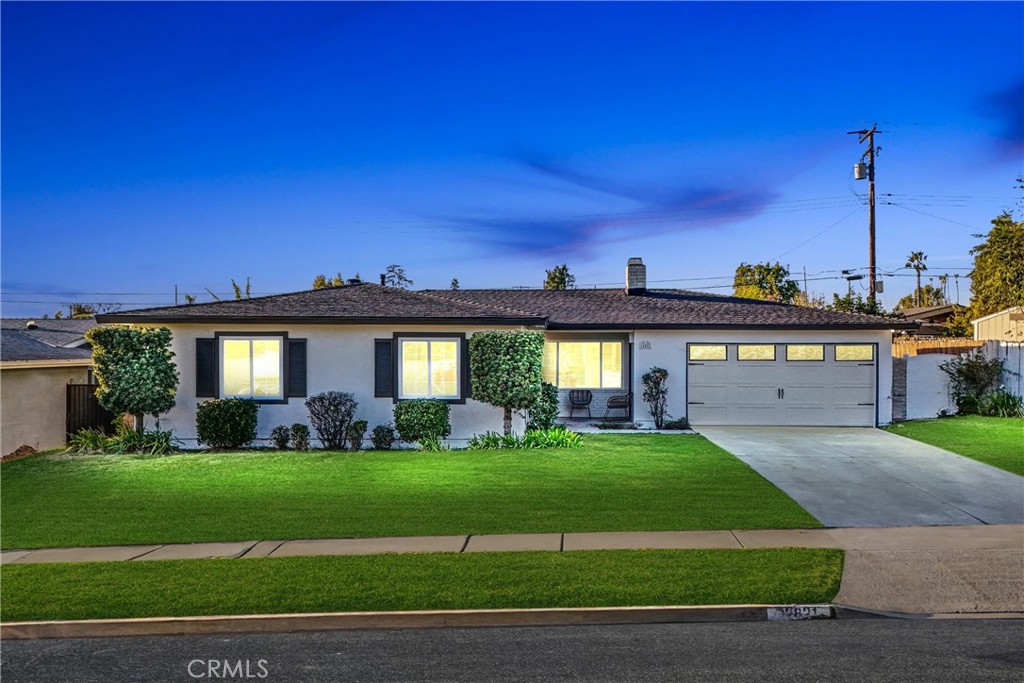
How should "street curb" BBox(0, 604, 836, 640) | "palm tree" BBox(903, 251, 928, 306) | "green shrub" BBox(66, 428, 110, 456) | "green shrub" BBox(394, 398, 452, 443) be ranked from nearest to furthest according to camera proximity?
1. "street curb" BBox(0, 604, 836, 640)
2. "green shrub" BBox(394, 398, 452, 443)
3. "green shrub" BBox(66, 428, 110, 456)
4. "palm tree" BBox(903, 251, 928, 306)

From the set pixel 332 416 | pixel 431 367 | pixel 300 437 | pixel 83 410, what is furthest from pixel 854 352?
pixel 83 410

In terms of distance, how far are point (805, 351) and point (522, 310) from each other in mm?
8247

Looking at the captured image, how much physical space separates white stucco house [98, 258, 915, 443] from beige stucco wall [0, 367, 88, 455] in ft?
8.63

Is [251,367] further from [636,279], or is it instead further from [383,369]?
[636,279]

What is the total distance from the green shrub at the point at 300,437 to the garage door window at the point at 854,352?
46.9ft

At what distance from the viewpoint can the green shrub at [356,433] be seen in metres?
16.3

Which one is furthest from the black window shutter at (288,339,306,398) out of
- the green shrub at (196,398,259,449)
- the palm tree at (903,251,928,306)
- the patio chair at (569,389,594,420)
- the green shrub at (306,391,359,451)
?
the palm tree at (903,251,928,306)

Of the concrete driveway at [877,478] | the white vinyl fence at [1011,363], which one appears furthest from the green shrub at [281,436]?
the white vinyl fence at [1011,363]

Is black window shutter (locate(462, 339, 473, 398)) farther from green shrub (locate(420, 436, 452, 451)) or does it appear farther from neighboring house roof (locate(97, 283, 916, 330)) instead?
green shrub (locate(420, 436, 452, 451))

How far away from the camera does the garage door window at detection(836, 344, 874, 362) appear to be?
19453 millimetres

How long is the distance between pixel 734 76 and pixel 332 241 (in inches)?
852

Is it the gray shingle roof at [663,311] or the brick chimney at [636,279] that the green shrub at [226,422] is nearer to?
the gray shingle roof at [663,311]

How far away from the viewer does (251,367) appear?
1683 cm

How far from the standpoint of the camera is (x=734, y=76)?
19.8 meters
